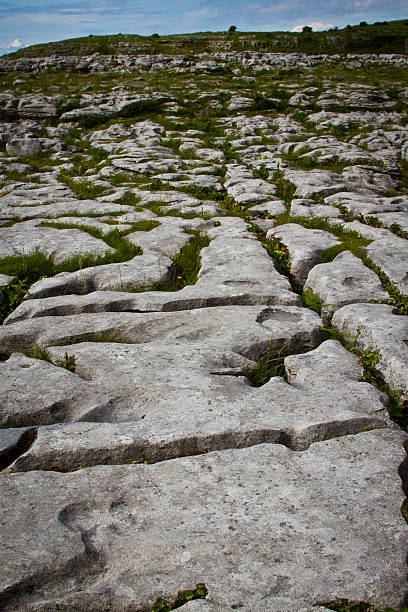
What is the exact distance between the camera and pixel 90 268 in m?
7.45

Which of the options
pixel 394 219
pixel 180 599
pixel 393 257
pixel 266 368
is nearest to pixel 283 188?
pixel 394 219

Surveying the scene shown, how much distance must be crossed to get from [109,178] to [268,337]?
1184cm

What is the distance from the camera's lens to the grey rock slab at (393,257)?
6918 millimetres

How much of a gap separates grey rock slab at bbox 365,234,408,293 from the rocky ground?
4cm

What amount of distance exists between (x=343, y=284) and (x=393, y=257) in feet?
5.55

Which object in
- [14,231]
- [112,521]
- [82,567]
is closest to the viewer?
[82,567]

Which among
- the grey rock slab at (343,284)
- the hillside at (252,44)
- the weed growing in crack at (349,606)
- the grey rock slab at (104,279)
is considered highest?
the hillside at (252,44)

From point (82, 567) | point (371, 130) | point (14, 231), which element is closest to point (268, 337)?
point (82, 567)

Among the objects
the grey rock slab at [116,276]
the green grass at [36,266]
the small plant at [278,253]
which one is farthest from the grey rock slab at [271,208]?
the green grass at [36,266]

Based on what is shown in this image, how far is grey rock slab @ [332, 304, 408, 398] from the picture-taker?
475 cm

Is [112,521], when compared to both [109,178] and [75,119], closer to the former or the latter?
[109,178]

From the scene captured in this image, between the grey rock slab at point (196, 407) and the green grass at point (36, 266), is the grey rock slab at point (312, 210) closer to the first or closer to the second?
the green grass at point (36, 266)

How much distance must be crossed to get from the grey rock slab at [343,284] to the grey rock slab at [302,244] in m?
0.34

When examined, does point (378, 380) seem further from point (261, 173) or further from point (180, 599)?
point (261, 173)
